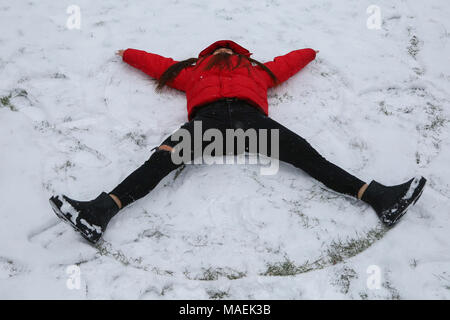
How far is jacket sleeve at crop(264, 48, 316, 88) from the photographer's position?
4418mm

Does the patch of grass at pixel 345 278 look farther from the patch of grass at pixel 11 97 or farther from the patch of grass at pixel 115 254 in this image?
the patch of grass at pixel 11 97

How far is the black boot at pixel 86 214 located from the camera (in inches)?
116

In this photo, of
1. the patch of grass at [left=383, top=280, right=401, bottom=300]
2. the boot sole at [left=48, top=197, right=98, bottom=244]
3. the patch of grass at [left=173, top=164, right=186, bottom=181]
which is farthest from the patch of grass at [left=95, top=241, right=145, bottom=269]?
the patch of grass at [left=383, top=280, right=401, bottom=300]

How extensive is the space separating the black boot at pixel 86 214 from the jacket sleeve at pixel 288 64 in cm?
222

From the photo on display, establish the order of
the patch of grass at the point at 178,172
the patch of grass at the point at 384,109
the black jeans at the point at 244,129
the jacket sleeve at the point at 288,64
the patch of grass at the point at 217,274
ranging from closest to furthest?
the patch of grass at the point at 217,274 < the black jeans at the point at 244,129 < the patch of grass at the point at 178,172 < the patch of grass at the point at 384,109 < the jacket sleeve at the point at 288,64

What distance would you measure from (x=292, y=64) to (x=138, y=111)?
5.67 ft

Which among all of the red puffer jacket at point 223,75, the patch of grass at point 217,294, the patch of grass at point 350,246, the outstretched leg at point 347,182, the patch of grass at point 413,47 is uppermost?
the patch of grass at point 413,47

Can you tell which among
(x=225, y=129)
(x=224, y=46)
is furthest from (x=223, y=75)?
(x=225, y=129)

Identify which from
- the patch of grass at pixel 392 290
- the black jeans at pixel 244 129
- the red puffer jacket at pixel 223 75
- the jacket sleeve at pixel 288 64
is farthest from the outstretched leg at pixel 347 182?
the jacket sleeve at pixel 288 64

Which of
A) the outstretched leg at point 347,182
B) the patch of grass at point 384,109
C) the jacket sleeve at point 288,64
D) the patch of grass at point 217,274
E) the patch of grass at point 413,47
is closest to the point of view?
the patch of grass at point 217,274

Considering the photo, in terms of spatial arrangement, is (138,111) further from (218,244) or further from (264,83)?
(218,244)

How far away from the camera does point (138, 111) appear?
4.24 m

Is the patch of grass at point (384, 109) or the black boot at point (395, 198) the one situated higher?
the patch of grass at point (384, 109)
